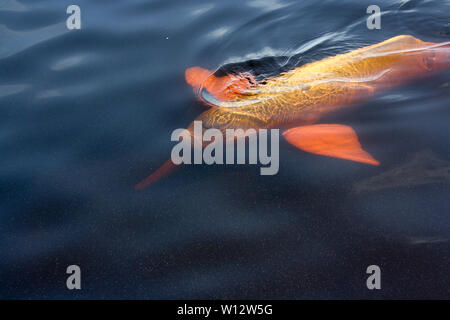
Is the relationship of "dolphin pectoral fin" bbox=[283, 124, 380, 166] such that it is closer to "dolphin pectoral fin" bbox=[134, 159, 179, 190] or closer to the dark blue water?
the dark blue water

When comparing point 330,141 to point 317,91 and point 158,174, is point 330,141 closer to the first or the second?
point 317,91

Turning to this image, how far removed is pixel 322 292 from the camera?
2.39 m

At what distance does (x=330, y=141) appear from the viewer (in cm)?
337

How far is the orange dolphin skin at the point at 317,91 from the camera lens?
11.2 ft

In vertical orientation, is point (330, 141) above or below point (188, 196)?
above

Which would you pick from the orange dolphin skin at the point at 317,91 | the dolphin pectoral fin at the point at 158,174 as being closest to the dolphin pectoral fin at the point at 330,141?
the orange dolphin skin at the point at 317,91

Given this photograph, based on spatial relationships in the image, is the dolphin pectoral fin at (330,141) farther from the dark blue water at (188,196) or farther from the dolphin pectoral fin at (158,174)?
the dolphin pectoral fin at (158,174)

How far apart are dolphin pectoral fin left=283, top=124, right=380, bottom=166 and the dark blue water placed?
0.26 ft

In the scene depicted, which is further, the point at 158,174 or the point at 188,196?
the point at 158,174

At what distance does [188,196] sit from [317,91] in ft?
5.68

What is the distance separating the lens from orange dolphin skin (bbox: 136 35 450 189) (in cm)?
341

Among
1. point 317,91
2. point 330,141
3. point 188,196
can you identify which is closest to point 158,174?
point 188,196

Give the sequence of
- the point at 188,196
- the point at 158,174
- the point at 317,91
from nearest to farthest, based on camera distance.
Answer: the point at 188,196 → the point at 158,174 → the point at 317,91

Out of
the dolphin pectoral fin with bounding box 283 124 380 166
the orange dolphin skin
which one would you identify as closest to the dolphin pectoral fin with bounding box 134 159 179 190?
the orange dolphin skin
